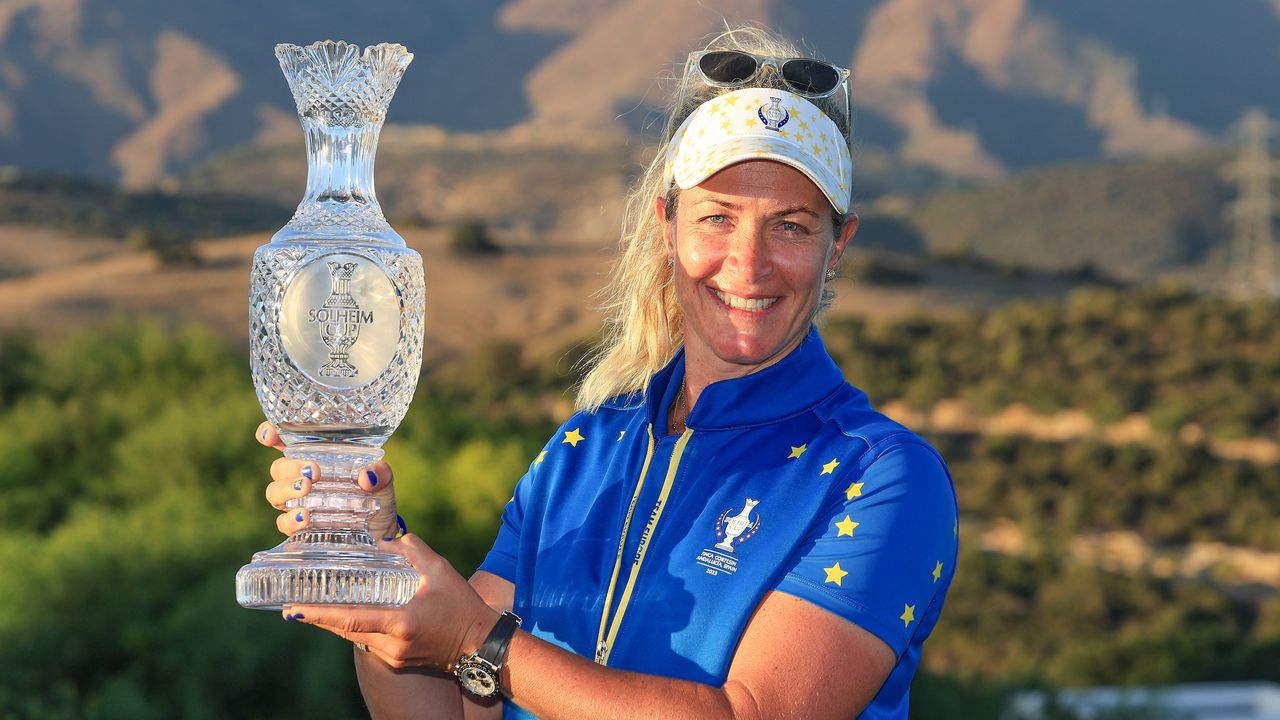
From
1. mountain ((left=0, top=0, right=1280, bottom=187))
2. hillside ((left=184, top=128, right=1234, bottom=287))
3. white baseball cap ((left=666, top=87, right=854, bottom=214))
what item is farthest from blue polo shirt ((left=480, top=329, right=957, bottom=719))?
mountain ((left=0, top=0, right=1280, bottom=187))

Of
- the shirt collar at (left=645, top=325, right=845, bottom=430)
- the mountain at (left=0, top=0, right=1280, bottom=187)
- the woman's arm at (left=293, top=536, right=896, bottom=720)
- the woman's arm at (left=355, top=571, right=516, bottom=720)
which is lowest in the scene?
the woman's arm at (left=355, top=571, right=516, bottom=720)

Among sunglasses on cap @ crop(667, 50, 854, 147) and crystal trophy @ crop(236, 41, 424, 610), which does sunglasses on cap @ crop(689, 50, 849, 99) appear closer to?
sunglasses on cap @ crop(667, 50, 854, 147)

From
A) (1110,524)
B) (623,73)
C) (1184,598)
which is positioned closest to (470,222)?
(1110,524)

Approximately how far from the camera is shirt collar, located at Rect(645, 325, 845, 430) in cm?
257

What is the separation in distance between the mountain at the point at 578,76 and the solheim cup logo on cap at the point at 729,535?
127854 millimetres

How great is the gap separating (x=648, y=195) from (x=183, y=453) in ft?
39.0

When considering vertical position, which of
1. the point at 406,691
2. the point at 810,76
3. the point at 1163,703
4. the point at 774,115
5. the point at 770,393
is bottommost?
the point at 1163,703

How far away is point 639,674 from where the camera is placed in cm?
223

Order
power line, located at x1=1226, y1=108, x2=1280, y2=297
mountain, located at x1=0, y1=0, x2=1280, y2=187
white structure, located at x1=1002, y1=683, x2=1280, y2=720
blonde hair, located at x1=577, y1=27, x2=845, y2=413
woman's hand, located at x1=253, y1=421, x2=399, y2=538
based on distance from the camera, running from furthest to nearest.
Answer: mountain, located at x1=0, y1=0, x2=1280, y2=187, power line, located at x1=1226, y1=108, x2=1280, y2=297, white structure, located at x1=1002, y1=683, x2=1280, y2=720, blonde hair, located at x1=577, y1=27, x2=845, y2=413, woman's hand, located at x1=253, y1=421, x2=399, y2=538

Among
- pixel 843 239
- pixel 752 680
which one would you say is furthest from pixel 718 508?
pixel 843 239

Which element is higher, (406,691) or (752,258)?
(752,258)

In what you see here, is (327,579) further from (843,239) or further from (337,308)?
(843,239)

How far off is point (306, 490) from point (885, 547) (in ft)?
3.08

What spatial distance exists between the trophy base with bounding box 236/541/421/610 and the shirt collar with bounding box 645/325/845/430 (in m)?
0.61
